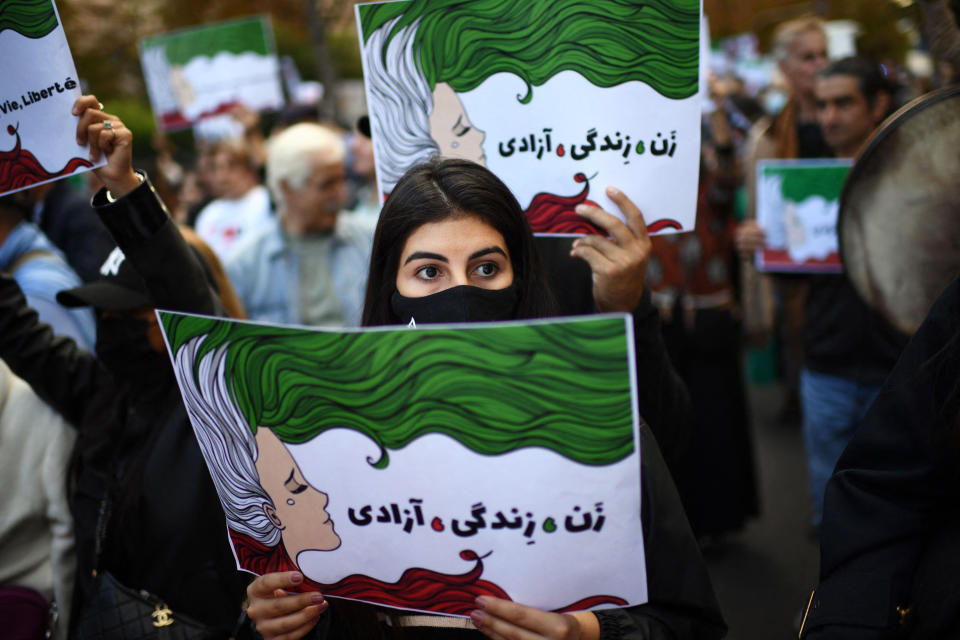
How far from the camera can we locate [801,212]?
12.3 ft

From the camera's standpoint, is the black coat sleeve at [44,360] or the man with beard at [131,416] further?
the black coat sleeve at [44,360]

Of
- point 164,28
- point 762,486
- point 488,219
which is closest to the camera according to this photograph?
point 488,219

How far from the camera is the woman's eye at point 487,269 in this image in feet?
5.92

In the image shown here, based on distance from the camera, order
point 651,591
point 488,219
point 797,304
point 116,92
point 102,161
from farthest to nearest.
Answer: point 116,92, point 797,304, point 102,161, point 488,219, point 651,591

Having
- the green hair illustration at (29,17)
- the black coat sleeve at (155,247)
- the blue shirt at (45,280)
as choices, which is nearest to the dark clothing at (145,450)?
the black coat sleeve at (155,247)

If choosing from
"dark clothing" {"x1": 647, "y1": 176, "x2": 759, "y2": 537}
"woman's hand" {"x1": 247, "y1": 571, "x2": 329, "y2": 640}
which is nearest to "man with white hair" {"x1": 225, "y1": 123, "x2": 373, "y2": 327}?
"dark clothing" {"x1": 647, "y1": 176, "x2": 759, "y2": 537}

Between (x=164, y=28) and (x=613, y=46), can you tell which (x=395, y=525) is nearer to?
(x=613, y=46)

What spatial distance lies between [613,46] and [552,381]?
3.24ft

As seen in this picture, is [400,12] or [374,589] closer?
[374,589]

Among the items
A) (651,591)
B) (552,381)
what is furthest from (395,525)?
(651,591)

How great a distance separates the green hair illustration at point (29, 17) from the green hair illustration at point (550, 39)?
688 mm

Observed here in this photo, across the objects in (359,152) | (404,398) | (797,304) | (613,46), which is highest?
(613,46)

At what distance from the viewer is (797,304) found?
6.14 m

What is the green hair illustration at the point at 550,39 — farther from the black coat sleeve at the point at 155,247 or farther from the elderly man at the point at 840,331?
the elderly man at the point at 840,331
